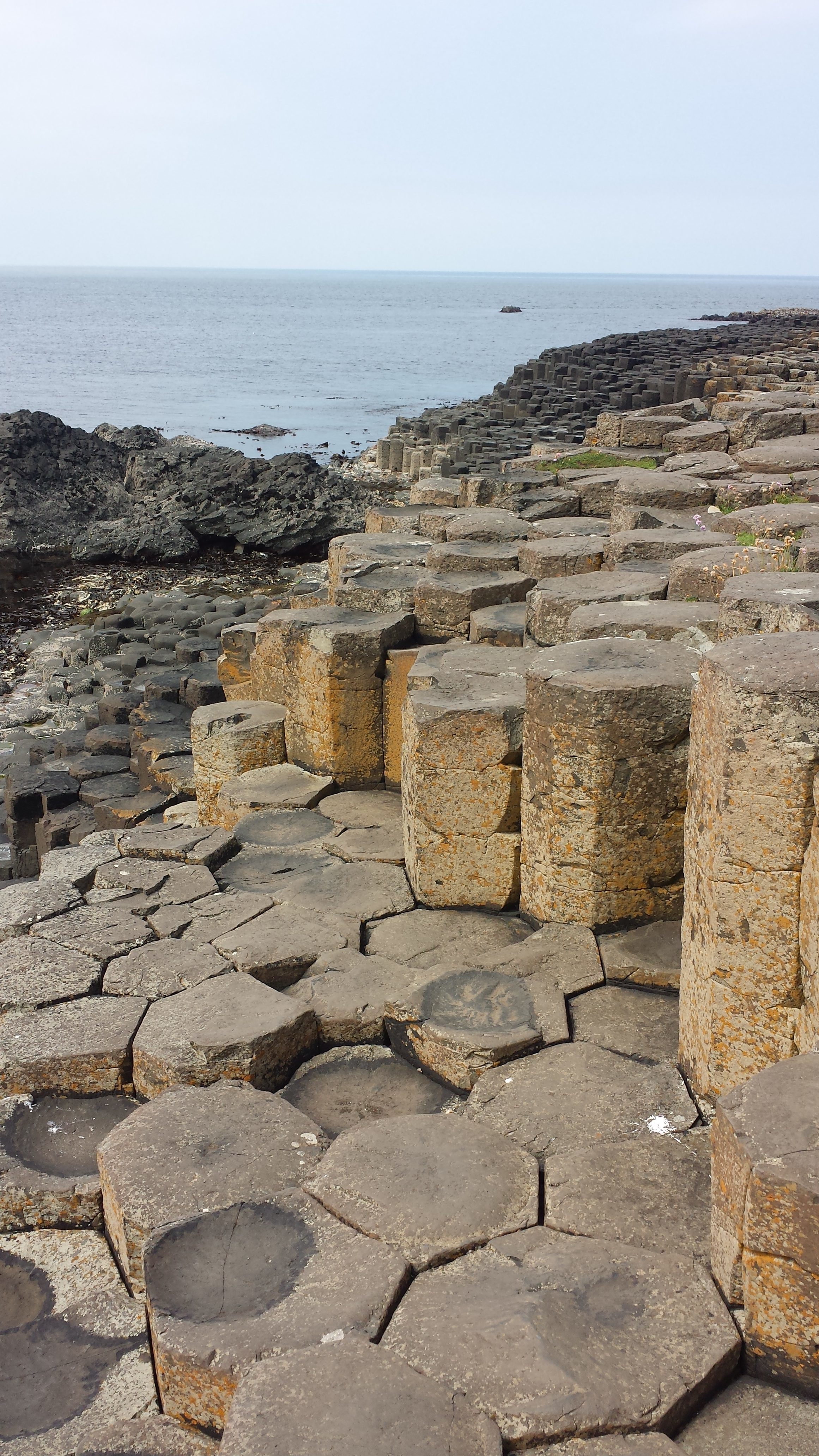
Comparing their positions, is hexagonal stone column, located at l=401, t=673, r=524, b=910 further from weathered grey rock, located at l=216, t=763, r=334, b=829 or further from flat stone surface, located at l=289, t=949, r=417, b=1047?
weathered grey rock, located at l=216, t=763, r=334, b=829

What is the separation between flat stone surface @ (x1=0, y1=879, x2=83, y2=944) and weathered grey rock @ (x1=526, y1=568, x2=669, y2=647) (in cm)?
249

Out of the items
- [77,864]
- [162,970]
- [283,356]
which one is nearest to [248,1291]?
[162,970]

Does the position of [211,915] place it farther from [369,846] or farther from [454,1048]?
[454,1048]

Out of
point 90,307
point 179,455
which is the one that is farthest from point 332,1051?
point 90,307

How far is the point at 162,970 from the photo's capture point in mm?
4188

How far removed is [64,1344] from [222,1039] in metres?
0.98

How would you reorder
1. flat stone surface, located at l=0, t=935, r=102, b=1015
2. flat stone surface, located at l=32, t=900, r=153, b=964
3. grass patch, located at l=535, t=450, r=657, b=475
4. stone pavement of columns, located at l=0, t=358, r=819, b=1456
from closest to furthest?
stone pavement of columns, located at l=0, t=358, r=819, b=1456, flat stone surface, located at l=0, t=935, r=102, b=1015, flat stone surface, located at l=32, t=900, r=153, b=964, grass patch, located at l=535, t=450, r=657, b=475

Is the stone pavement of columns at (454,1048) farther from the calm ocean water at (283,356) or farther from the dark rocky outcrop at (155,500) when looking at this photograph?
the calm ocean water at (283,356)

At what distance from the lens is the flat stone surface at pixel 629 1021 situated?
351 centimetres

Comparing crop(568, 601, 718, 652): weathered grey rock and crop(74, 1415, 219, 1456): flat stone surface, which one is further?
crop(568, 601, 718, 652): weathered grey rock

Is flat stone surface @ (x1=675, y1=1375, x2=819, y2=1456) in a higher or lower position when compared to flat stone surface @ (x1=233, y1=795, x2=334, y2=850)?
higher

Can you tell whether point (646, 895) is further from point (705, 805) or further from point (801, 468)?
point (801, 468)

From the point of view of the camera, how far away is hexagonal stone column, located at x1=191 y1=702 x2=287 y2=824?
6367mm

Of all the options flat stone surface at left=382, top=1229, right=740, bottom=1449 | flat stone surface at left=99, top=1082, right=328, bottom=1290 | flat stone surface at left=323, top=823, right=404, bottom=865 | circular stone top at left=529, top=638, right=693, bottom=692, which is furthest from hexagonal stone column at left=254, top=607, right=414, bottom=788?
flat stone surface at left=382, top=1229, right=740, bottom=1449
